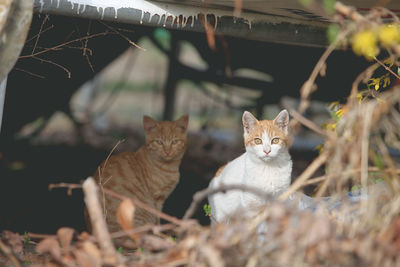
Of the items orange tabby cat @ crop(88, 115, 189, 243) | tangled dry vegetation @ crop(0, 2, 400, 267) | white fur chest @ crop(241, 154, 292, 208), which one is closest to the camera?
tangled dry vegetation @ crop(0, 2, 400, 267)

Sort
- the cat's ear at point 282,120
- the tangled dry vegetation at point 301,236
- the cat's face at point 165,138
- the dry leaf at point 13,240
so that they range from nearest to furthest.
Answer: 1. the tangled dry vegetation at point 301,236
2. the dry leaf at point 13,240
3. the cat's ear at point 282,120
4. the cat's face at point 165,138

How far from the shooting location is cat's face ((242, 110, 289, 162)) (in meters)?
3.39

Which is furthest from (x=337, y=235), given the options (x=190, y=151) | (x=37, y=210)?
(x=190, y=151)

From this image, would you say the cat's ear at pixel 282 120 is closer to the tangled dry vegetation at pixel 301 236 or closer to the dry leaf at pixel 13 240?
the tangled dry vegetation at pixel 301 236

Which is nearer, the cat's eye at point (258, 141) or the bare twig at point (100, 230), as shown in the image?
the bare twig at point (100, 230)

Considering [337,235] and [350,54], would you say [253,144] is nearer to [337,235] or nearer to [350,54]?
[337,235]

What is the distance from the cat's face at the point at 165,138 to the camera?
446 cm

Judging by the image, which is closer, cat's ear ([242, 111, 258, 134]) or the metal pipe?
the metal pipe

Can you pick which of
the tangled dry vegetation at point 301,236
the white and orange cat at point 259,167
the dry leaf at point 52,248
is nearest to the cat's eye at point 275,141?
the white and orange cat at point 259,167

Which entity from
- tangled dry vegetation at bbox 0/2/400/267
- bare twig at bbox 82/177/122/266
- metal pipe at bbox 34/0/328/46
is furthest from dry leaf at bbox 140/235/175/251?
metal pipe at bbox 34/0/328/46

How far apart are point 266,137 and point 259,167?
0.21 meters

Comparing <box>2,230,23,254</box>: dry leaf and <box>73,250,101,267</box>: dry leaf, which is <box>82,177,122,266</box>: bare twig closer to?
<box>73,250,101,267</box>: dry leaf

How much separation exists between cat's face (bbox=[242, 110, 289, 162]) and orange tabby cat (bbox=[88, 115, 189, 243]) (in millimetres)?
1057

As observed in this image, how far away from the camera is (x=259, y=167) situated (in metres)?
3.40
